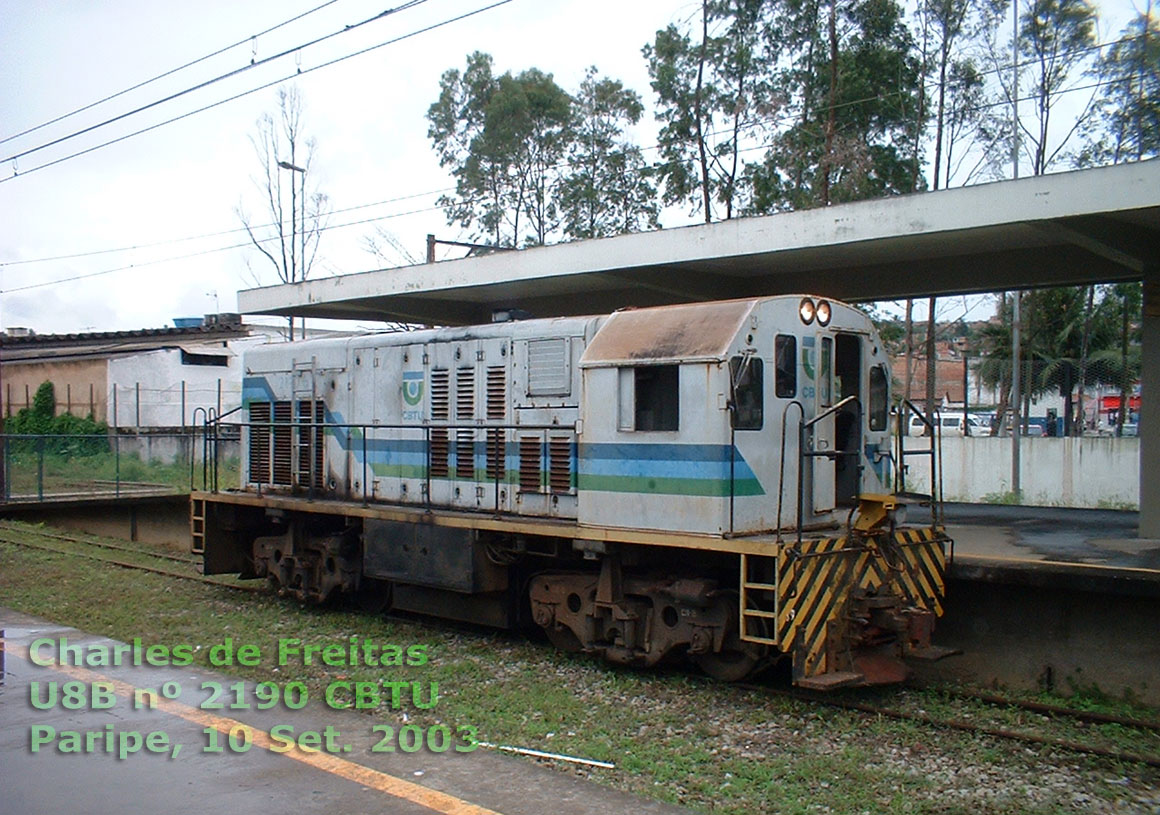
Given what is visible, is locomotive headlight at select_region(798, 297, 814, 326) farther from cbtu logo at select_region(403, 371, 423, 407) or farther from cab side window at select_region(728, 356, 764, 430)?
cbtu logo at select_region(403, 371, 423, 407)

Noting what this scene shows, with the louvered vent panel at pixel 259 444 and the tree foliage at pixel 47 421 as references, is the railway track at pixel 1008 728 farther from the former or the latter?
the tree foliage at pixel 47 421

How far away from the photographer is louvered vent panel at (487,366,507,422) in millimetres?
9789

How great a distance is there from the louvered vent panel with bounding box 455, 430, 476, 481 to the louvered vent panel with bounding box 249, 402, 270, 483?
3.39 metres

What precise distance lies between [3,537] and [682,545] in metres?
14.5

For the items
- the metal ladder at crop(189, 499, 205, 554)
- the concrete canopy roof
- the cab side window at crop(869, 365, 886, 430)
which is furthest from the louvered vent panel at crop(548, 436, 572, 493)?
the metal ladder at crop(189, 499, 205, 554)

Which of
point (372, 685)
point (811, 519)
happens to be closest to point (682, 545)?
point (811, 519)

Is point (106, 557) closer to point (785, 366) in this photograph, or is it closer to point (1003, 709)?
point (785, 366)

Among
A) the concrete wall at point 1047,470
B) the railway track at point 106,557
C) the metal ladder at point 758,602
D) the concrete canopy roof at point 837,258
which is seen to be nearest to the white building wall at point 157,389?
the railway track at point 106,557

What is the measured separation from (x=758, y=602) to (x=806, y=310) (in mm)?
2389

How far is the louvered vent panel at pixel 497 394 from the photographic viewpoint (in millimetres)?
9789

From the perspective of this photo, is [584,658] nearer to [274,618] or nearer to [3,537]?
[274,618]

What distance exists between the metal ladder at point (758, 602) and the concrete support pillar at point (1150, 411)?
573 centimetres

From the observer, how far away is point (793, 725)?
7.15 metres

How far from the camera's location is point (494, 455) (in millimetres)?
9812
